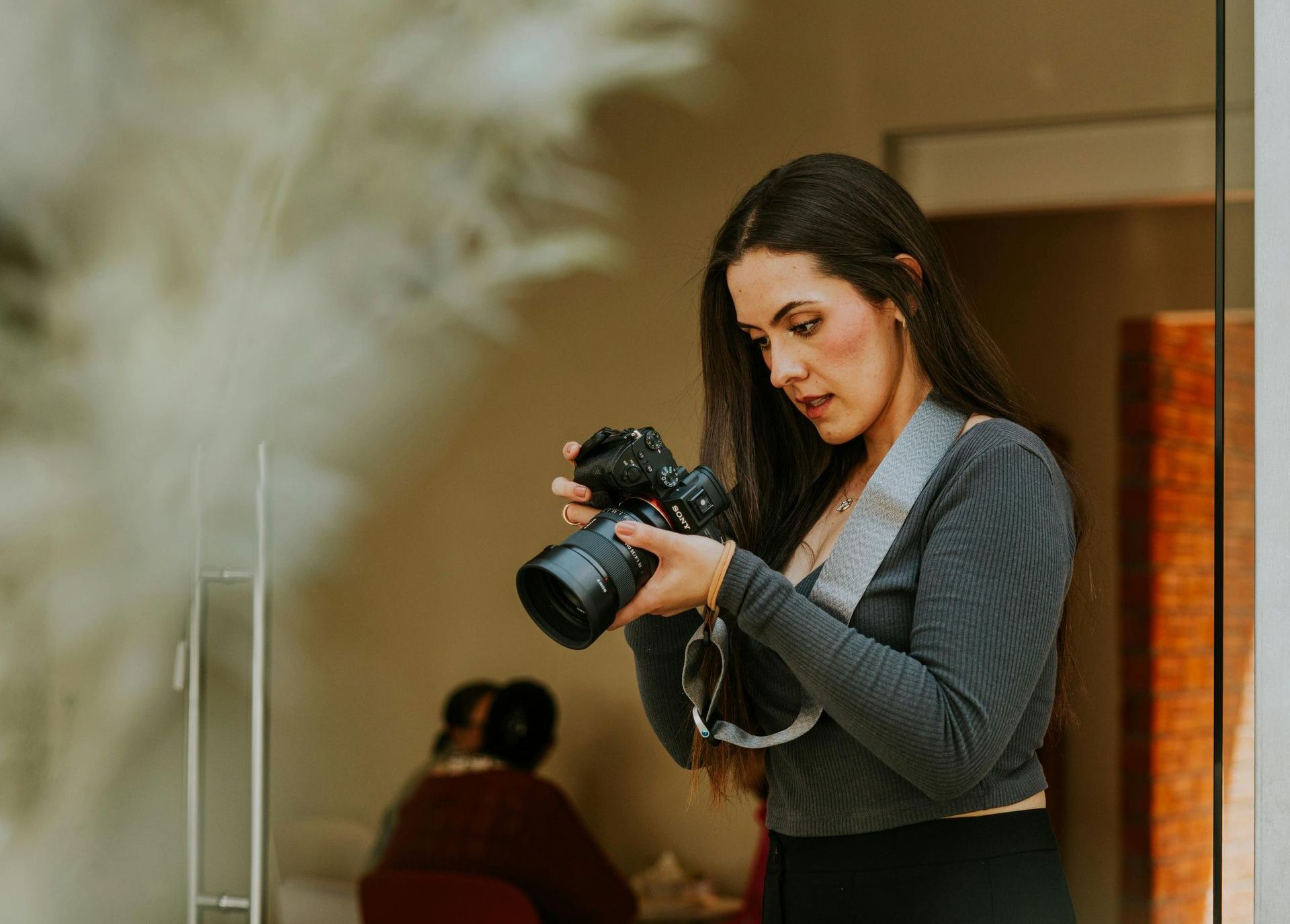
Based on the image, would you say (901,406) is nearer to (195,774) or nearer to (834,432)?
(834,432)

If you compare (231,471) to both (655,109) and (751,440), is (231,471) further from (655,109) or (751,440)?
(751,440)

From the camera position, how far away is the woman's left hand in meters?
0.77

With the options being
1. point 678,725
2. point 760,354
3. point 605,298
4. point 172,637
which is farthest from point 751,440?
point 605,298

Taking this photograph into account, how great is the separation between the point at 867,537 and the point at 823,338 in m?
0.14

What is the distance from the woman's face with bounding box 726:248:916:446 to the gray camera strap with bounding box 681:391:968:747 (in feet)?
0.12

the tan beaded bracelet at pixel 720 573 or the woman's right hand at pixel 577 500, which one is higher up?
the woman's right hand at pixel 577 500

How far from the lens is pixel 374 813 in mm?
2336

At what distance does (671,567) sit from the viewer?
0.78 m

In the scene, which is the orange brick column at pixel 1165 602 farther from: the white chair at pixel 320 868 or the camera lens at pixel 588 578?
the camera lens at pixel 588 578

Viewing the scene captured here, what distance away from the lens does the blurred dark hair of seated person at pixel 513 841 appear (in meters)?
1.97

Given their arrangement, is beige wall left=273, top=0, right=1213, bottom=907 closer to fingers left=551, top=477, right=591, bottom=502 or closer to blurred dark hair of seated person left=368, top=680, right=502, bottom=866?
blurred dark hair of seated person left=368, top=680, right=502, bottom=866

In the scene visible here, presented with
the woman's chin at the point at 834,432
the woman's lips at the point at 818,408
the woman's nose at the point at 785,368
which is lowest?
the woman's chin at the point at 834,432

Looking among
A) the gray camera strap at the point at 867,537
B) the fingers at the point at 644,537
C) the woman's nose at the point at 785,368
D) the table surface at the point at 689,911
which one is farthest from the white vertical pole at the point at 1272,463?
the table surface at the point at 689,911

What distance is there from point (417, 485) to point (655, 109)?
806 millimetres
